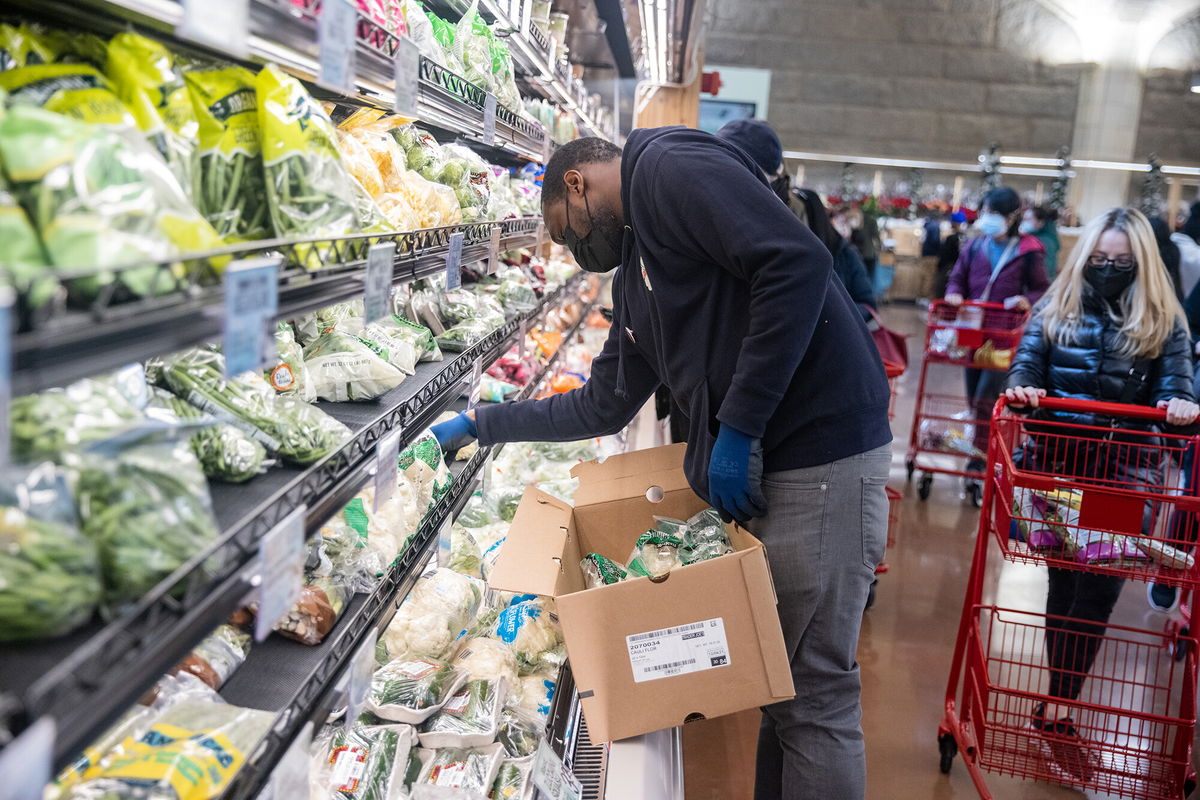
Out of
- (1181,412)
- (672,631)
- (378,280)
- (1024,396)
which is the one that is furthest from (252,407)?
(1181,412)

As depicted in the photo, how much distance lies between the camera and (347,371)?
5.14 ft

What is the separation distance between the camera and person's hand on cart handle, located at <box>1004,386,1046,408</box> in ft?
9.07

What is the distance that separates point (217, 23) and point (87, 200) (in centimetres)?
23

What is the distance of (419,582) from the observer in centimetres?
212

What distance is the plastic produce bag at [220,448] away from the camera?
108cm

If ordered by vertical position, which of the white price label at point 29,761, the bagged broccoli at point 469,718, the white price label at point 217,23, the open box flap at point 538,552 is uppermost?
the white price label at point 217,23

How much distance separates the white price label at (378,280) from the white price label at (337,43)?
0.71 ft

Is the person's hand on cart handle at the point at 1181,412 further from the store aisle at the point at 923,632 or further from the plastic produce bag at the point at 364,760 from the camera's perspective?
the plastic produce bag at the point at 364,760

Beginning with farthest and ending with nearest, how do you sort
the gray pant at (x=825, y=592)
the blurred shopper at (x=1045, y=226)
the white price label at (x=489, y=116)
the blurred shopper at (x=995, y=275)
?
the blurred shopper at (x=1045, y=226)
the blurred shopper at (x=995, y=275)
the white price label at (x=489, y=116)
the gray pant at (x=825, y=592)

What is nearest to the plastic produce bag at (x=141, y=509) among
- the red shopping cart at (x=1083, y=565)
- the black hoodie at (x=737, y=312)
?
the black hoodie at (x=737, y=312)

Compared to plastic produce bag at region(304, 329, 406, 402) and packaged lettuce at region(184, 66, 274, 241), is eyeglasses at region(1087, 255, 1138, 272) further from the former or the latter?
packaged lettuce at region(184, 66, 274, 241)

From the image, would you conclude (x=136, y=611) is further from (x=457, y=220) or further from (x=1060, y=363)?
(x=1060, y=363)

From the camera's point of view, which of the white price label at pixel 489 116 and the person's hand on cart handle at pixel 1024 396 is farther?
the person's hand on cart handle at pixel 1024 396

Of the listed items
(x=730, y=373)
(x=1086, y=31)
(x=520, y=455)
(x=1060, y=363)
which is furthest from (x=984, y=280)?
(x=1086, y=31)
